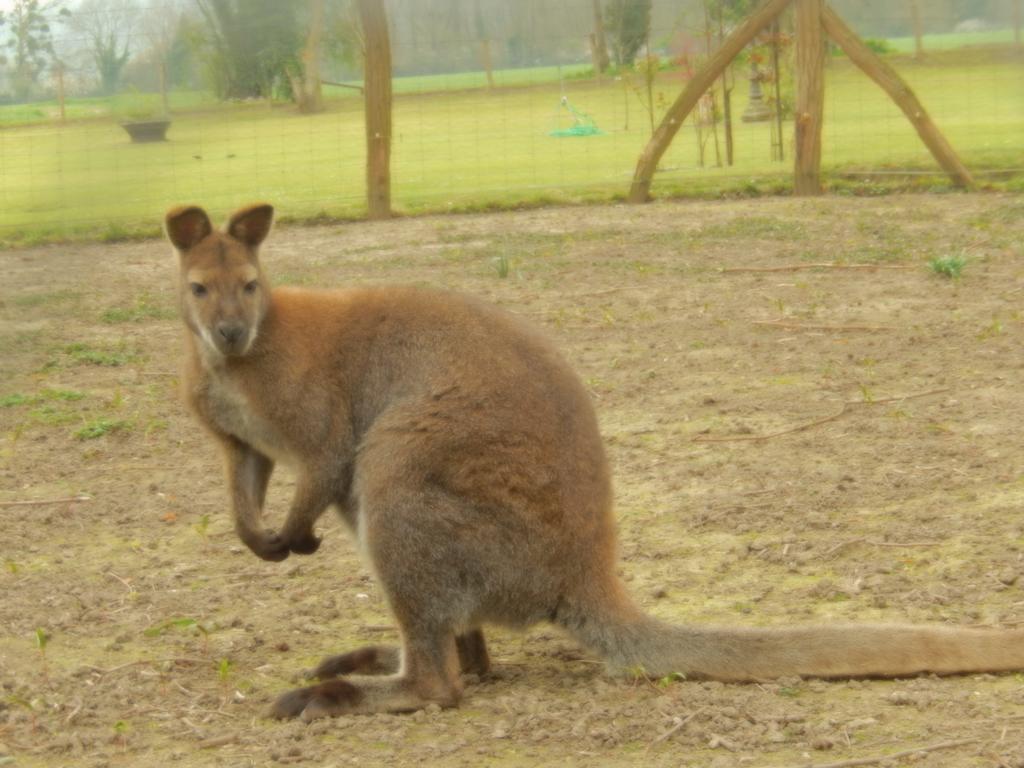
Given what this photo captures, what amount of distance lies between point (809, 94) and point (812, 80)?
15 centimetres

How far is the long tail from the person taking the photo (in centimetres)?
354

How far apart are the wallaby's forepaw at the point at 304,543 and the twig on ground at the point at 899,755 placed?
171 centimetres

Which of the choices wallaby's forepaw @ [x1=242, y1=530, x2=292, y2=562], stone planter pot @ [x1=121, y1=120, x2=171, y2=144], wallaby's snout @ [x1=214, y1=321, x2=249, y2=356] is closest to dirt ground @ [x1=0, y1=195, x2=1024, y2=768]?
wallaby's forepaw @ [x1=242, y1=530, x2=292, y2=562]

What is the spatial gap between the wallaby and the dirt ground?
4.2 inches

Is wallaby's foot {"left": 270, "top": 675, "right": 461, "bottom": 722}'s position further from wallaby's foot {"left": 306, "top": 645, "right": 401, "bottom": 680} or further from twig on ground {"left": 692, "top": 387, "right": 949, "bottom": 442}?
A: twig on ground {"left": 692, "top": 387, "right": 949, "bottom": 442}

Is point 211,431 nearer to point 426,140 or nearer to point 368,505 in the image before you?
point 368,505

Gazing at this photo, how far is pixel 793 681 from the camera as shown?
3.63 meters

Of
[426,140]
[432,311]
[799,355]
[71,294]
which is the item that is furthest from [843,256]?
[426,140]

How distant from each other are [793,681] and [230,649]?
1.77 metres

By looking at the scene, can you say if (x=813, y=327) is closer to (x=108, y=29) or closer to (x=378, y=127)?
(x=378, y=127)

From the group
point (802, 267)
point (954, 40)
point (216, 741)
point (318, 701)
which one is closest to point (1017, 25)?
point (802, 267)

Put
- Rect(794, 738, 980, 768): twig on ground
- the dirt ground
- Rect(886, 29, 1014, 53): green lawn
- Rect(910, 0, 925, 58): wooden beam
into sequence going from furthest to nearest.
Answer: Rect(910, 0, 925, 58): wooden beam → Rect(886, 29, 1014, 53): green lawn → the dirt ground → Rect(794, 738, 980, 768): twig on ground

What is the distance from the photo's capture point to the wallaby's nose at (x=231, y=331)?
413cm

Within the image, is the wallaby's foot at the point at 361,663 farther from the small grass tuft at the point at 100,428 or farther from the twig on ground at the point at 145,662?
the small grass tuft at the point at 100,428
